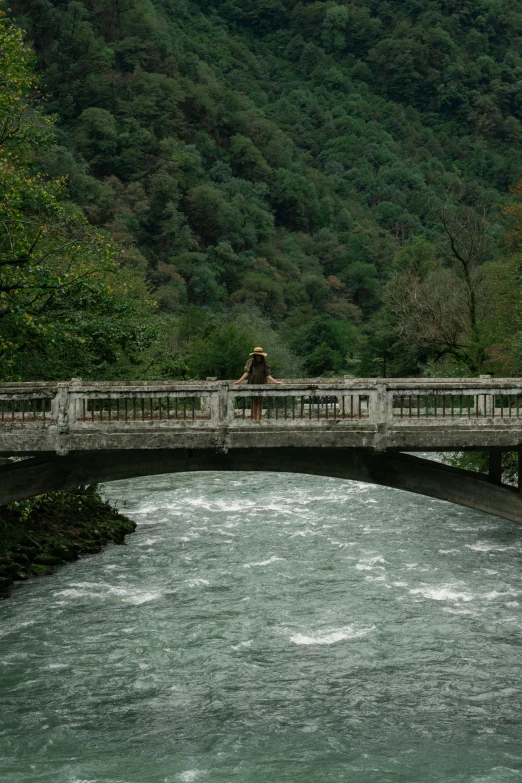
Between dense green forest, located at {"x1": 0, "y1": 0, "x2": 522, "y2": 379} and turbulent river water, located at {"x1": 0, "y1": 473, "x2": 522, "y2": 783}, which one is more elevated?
dense green forest, located at {"x1": 0, "y1": 0, "x2": 522, "y2": 379}

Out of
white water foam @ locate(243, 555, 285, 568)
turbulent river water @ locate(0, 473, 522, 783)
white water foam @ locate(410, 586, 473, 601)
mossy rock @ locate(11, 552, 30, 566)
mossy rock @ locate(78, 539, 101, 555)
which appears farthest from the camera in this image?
mossy rock @ locate(78, 539, 101, 555)

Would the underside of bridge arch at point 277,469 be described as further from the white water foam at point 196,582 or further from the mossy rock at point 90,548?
the mossy rock at point 90,548

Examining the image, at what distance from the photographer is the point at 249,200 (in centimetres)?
14262

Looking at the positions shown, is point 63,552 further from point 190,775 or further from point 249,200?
point 249,200

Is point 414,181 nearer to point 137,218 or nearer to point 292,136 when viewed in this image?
point 292,136

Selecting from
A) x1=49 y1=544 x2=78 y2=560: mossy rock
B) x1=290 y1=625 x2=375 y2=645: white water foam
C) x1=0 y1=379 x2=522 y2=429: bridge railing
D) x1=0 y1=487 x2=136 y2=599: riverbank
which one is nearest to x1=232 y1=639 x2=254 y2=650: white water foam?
x1=290 y1=625 x2=375 y2=645: white water foam

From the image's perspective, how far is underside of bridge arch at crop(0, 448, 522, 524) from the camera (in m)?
24.3

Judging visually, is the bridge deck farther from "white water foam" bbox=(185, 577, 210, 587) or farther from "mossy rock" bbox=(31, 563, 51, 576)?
"mossy rock" bbox=(31, 563, 51, 576)

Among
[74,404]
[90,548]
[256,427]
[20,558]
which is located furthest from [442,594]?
[74,404]

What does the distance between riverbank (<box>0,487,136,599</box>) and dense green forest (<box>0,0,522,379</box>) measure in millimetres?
4900

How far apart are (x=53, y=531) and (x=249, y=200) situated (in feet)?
358

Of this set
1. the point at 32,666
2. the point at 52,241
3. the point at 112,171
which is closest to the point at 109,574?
the point at 32,666

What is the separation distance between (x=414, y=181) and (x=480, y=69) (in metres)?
33.7

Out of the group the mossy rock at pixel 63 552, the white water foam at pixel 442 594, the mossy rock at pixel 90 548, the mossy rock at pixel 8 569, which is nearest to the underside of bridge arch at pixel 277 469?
the white water foam at pixel 442 594
